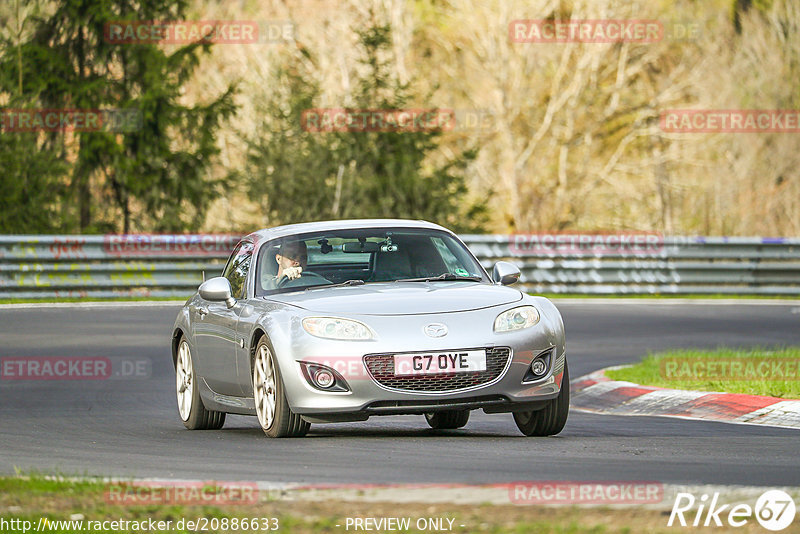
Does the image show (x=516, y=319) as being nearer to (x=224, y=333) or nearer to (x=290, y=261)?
(x=290, y=261)

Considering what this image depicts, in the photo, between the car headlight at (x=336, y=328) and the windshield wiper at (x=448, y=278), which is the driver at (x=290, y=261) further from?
the car headlight at (x=336, y=328)

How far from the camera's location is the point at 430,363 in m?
9.09

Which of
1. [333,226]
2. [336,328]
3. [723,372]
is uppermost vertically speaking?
[333,226]

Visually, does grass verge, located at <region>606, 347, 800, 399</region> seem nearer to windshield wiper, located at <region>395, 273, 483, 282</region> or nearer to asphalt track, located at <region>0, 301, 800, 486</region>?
asphalt track, located at <region>0, 301, 800, 486</region>

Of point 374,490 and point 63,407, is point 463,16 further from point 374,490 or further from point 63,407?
point 374,490

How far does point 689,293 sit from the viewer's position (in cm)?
2622

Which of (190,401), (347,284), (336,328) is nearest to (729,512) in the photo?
(336,328)

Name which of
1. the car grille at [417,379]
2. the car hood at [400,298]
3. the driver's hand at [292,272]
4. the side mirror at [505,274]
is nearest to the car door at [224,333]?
the driver's hand at [292,272]

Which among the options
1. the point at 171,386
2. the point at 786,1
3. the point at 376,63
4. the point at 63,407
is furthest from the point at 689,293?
the point at 786,1

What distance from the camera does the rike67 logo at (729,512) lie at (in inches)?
228

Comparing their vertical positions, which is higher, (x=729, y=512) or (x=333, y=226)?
(x=333, y=226)

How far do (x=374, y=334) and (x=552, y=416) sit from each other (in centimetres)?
140

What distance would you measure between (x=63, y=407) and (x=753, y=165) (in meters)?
30.5

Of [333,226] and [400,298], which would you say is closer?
[400,298]
